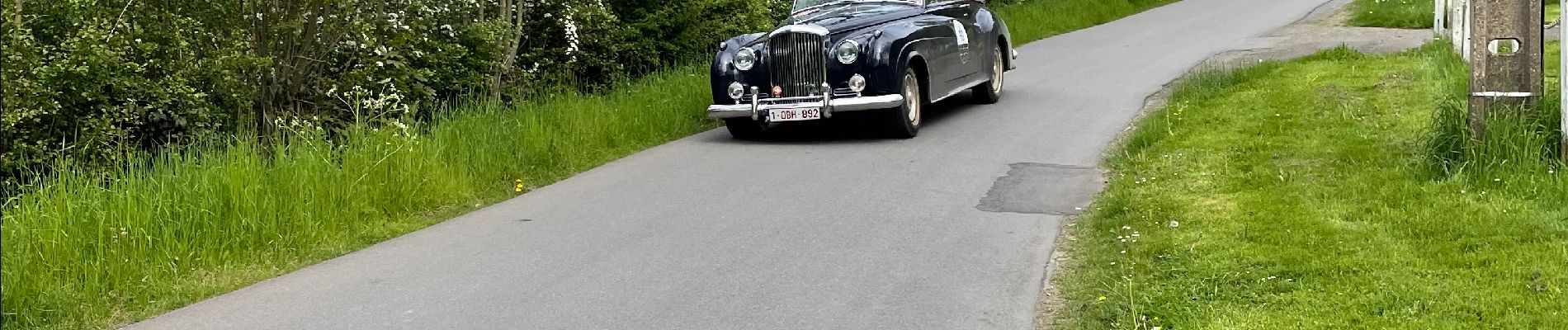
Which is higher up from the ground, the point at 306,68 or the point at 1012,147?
the point at 306,68

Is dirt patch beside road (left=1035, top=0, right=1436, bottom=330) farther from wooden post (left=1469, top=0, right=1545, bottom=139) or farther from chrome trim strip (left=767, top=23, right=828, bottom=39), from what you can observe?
wooden post (left=1469, top=0, right=1545, bottom=139)

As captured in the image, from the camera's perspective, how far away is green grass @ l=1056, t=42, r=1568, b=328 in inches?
226

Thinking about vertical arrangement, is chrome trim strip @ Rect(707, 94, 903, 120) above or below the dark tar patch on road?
above

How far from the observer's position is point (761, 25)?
17125 mm

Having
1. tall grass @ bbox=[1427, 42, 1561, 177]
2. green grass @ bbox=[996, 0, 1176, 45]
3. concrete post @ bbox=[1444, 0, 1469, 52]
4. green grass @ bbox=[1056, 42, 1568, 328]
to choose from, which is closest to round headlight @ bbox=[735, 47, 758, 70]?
green grass @ bbox=[1056, 42, 1568, 328]

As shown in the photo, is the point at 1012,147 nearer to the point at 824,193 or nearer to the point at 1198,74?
the point at 824,193

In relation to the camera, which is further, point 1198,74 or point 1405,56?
point 1405,56

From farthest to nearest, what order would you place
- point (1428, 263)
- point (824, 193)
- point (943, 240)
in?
point (824, 193), point (943, 240), point (1428, 263)

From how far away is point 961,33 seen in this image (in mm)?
14055

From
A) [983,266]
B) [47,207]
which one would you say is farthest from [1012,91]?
[47,207]

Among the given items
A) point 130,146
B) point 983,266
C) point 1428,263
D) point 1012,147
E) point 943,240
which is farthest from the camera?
point 1012,147

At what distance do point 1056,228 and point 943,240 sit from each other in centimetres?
65

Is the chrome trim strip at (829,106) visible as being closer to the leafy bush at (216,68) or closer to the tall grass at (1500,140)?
the leafy bush at (216,68)

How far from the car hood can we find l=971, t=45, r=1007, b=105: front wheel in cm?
136
